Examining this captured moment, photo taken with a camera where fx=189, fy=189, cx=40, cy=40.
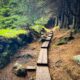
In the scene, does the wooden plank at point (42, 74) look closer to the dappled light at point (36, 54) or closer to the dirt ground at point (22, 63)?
the dappled light at point (36, 54)

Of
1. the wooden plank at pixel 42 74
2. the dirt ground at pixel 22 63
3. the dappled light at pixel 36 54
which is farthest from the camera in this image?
the dirt ground at pixel 22 63

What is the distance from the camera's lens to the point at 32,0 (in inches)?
755

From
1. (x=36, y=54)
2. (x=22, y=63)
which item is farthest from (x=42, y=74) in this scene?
(x=36, y=54)

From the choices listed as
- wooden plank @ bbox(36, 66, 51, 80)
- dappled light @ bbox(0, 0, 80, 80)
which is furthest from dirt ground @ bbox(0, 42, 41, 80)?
wooden plank @ bbox(36, 66, 51, 80)

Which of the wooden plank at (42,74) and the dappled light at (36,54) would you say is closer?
the wooden plank at (42,74)

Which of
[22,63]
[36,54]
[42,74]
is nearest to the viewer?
[42,74]

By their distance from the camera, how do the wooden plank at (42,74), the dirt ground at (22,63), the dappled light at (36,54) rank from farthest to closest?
the dirt ground at (22,63) < the dappled light at (36,54) < the wooden plank at (42,74)

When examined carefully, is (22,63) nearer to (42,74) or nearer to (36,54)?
(36,54)

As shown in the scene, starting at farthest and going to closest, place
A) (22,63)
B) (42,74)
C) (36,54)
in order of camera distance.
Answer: (36,54)
(22,63)
(42,74)

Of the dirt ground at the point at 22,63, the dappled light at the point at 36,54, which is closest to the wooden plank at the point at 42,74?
the dappled light at the point at 36,54

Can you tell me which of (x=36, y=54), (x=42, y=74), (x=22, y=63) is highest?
(x=42, y=74)

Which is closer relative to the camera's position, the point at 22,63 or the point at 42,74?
the point at 42,74

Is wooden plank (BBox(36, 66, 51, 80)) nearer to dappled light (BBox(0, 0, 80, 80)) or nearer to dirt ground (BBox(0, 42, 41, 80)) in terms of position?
dappled light (BBox(0, 0, 80, 80))

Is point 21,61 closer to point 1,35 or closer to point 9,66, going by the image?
point 9,66
